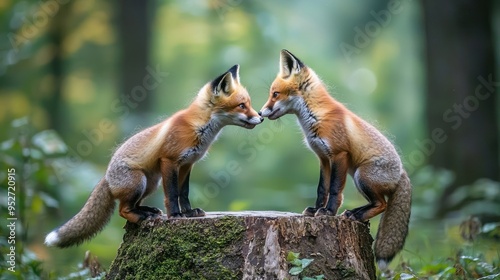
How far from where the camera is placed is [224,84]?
7.29 m

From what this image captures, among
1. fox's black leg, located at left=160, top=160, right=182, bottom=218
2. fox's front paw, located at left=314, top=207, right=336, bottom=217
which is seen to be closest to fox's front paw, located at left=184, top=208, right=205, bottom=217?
fox's black leg, located at left=160, top=160, right=182, bottom=218

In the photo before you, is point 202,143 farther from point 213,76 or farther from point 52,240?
point 213,76

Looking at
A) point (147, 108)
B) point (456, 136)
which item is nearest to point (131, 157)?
point (456, 136)

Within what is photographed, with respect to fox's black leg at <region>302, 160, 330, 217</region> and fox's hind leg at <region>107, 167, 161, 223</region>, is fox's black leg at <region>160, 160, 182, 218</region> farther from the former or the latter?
fox's black leg at <region>302, 160, 330, 217</region>

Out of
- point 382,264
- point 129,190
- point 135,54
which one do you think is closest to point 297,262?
point 382,264

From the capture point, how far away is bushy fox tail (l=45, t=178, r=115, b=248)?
7031mm

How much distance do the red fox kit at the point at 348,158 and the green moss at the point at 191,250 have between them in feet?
3.45

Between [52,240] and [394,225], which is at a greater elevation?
[394,225]

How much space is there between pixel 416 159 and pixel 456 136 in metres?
3.16

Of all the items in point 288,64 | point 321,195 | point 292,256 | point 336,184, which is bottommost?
point 292,256

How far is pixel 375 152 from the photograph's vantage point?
7.01 m

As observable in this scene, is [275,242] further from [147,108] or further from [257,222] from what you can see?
[147,108]

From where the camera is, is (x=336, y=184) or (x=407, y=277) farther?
(x=336, y=184)

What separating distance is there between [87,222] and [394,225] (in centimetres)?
335
